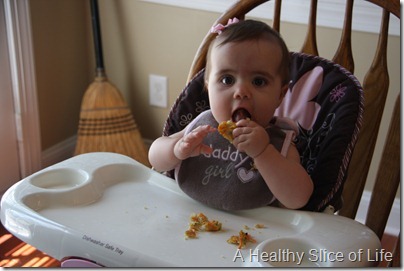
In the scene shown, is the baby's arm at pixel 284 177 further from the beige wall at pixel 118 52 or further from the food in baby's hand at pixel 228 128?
the beige wall at pixel 118 52

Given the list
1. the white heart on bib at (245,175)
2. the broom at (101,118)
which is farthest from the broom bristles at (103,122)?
the white heart on bib at (245,175)

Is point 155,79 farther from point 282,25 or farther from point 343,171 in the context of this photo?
point 343,171

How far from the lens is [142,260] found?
0.85 meters

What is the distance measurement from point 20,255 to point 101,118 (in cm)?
68

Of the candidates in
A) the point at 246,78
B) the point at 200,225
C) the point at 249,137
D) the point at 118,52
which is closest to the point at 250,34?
the point at 246,78

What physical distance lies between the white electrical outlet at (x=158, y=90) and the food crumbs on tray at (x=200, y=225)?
4.39ft

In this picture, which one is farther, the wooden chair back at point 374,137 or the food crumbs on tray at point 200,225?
the wooden chair back at point 374,137

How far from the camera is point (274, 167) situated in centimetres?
95

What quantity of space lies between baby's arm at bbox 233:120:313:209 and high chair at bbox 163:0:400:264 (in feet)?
0.20

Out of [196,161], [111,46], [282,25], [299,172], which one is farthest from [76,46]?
[299,172]

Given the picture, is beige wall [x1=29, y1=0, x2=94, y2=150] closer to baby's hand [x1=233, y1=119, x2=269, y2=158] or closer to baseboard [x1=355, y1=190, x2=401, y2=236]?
baseboard [x1=355, y1=190, x2=401, y2=236]

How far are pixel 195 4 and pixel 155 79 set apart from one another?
373 mm

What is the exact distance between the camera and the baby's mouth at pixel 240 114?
97 centimetres

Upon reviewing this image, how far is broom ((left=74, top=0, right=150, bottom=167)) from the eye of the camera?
225 centimetres
